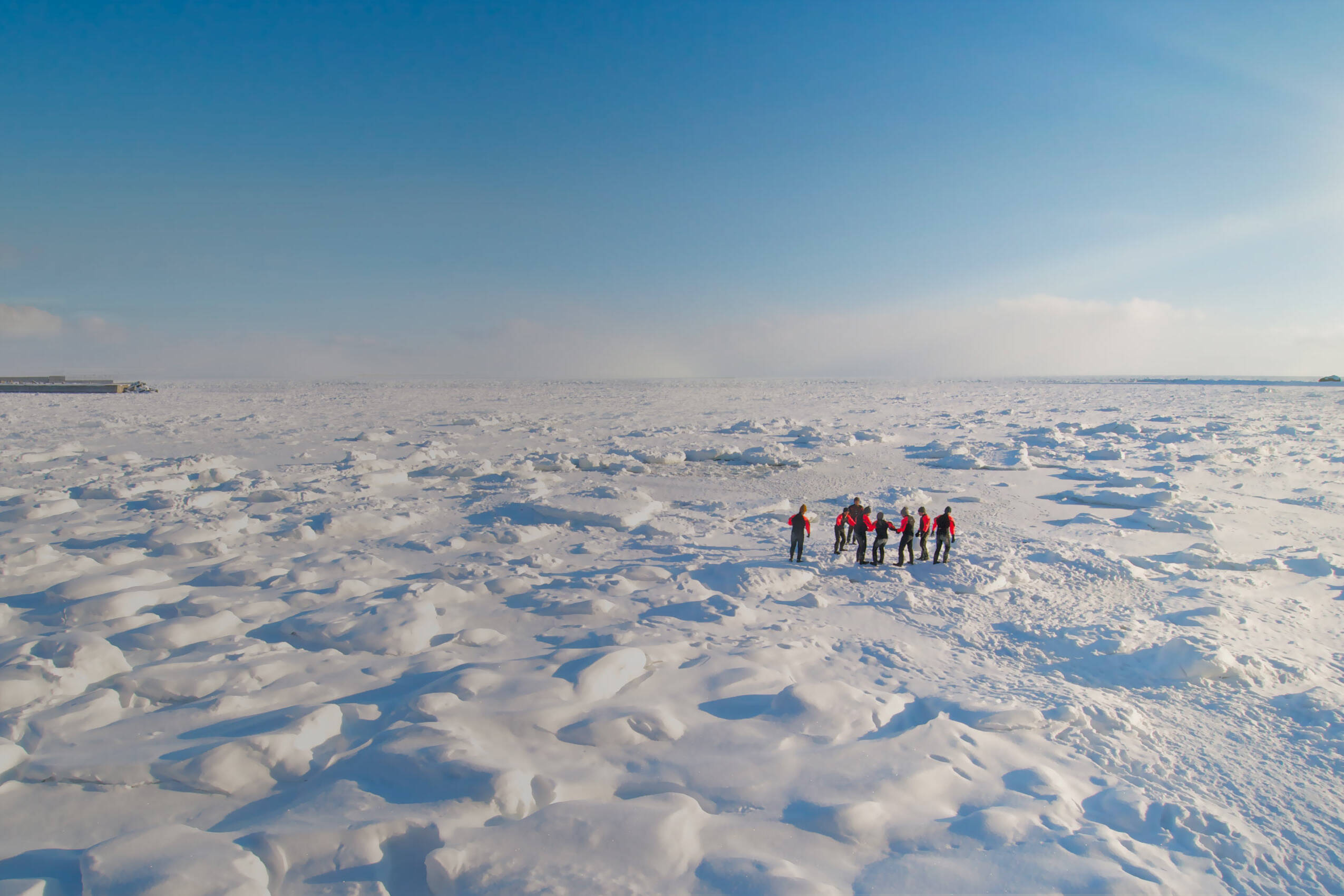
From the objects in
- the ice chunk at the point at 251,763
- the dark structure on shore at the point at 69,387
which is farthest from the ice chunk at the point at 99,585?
the dark structure on shore at the point at 69,387

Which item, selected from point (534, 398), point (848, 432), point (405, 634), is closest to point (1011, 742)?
point (405, 634)

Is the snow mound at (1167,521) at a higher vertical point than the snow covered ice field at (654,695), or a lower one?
higher

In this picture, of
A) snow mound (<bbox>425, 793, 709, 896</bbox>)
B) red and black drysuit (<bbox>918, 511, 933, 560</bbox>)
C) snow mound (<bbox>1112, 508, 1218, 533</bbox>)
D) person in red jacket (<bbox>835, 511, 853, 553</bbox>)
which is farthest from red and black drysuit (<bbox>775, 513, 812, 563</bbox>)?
snow mound (<bbox>1112, 508, 1218, 533</bbox>)

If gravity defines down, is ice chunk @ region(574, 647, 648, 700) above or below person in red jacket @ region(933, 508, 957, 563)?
below

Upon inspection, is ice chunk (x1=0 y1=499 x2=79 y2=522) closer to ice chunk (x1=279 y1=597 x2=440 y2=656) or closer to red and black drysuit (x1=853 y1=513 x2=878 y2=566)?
ice chunk (x1=279 y1=597 x2=440 y2=656)

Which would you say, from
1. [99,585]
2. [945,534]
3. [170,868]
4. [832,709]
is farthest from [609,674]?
[99,585]

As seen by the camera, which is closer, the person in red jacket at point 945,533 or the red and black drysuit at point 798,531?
the red and black drysuit at point 798,531

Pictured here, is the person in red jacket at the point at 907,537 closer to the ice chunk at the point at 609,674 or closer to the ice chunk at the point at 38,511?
the ice chunk at the point at 609,674

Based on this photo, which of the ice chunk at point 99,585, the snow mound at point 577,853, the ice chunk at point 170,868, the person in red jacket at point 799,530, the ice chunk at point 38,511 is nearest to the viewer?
the ice chunk at point 170,868

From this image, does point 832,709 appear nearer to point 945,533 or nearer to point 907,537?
point 907,537
